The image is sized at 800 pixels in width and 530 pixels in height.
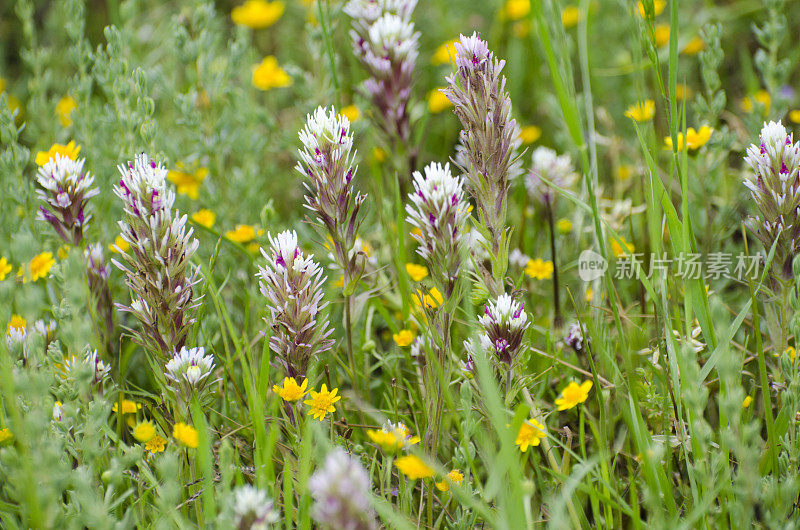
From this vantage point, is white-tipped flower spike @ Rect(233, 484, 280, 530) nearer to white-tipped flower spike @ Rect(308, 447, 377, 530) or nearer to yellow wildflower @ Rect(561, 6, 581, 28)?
white-tipped flower spike @ Rect(308, 447, 377, 530)

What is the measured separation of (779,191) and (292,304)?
4.40ft

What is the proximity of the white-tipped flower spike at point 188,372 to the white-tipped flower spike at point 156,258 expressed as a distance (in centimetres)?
8

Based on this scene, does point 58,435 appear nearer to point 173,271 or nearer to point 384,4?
point 173,271

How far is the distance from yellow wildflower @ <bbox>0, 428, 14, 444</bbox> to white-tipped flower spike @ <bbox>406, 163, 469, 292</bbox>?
1240 millimetres

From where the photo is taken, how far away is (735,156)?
12.7ft

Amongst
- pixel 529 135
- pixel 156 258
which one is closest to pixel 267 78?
pixel 529 135

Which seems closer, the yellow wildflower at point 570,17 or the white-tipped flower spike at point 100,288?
the white-tipped flower spike at point 100,288

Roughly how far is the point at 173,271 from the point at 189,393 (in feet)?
1.05

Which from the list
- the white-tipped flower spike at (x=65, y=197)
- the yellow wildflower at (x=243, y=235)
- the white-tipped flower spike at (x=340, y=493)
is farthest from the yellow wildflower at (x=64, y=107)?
the white-tipped flower spike at (x=340, y=493)

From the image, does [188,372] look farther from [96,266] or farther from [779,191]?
[779,191]

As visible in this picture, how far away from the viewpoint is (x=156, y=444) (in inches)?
76.8

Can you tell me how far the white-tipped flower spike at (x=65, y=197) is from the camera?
6.56ft

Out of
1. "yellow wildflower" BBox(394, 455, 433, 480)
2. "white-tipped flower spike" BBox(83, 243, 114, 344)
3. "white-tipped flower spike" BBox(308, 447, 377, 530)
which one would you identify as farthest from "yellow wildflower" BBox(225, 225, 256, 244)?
"white-tipped flower spike" BBox(308, 447, 377, 530)

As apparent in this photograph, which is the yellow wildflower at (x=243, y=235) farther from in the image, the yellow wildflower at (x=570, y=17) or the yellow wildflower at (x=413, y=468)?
the yellow wildflower at (x=570, y=17)
